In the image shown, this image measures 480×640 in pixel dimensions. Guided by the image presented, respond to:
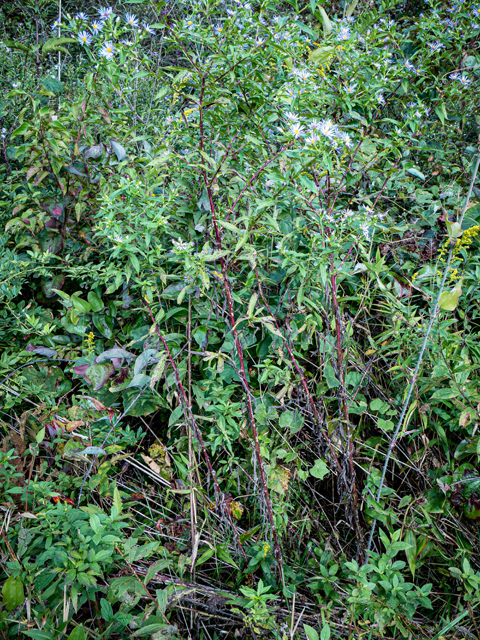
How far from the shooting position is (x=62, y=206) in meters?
1.86

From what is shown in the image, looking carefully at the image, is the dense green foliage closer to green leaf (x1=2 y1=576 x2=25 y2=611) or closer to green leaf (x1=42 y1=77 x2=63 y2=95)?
green leaf (x1=2 y1=576 x2=25 y2=611)

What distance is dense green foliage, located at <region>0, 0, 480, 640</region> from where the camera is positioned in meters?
1.25

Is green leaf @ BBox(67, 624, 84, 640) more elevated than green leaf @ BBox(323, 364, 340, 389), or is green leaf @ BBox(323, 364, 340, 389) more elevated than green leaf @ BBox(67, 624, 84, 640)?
green leaf @ BBox(323, 364, 340, 389)

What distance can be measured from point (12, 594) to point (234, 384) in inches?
33.9

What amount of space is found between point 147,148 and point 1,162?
113 cm

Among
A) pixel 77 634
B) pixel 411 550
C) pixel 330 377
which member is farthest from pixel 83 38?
pixel 411 550

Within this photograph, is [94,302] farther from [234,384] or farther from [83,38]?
[83,38]

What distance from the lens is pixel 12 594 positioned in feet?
3.78

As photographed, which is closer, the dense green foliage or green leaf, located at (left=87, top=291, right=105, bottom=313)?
the dense green foliage

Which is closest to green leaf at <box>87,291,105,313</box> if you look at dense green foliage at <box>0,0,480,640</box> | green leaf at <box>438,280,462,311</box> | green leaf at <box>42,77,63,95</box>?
dense green foliage at <box>0,0,480,640</box>

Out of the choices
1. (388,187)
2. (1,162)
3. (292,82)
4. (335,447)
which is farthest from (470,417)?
(1,162)

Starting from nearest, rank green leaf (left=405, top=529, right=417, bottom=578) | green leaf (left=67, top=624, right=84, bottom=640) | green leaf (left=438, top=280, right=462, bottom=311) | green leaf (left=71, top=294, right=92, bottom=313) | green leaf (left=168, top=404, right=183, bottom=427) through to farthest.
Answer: green leaf (left=67, top=624, right=84, bottom=640), green leaf (left=438, top=280, right=462, bottom=311), green leaf (left=405, top=529, right=417, bottom=578), green leaf (left=168, top=404, right=183, bottom=427), green leaf (left=71, top=294, right=92, bottom=313)

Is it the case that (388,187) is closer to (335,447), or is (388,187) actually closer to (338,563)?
(335,447)

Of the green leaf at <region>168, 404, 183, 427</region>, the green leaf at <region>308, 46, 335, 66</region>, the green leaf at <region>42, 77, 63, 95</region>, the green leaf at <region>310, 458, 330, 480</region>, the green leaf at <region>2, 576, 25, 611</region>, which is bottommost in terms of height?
the green leaf at <region>2, 576, 25, 611</region>
